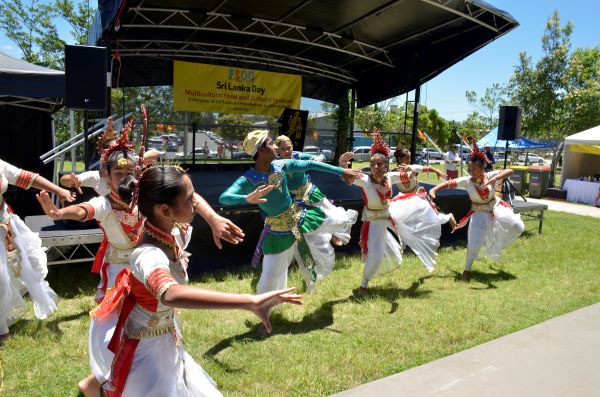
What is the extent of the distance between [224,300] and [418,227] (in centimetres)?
457

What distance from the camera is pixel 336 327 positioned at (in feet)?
13.8

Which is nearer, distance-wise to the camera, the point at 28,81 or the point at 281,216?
the point at 281,216

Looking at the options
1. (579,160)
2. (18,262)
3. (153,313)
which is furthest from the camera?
(579,160)

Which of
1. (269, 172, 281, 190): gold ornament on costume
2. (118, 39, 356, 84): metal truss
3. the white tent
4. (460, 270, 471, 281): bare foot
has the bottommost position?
(460, 270, 471, 281): bare foot

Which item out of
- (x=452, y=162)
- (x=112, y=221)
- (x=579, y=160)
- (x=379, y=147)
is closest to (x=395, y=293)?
(x=379, y=147)

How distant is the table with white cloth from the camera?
599 inches

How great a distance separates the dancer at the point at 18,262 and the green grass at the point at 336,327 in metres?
0.24

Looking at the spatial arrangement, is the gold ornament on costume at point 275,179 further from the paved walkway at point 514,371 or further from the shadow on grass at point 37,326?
the shadow on grass at point 37,326

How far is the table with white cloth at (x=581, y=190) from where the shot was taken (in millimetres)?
15224

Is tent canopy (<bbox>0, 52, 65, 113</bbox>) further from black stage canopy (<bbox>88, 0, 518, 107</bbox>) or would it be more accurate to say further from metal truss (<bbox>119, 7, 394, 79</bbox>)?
metal truss (<bbox>119, 7, 394, 79</bbox>)

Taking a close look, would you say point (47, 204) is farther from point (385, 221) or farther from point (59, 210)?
point (385, 221)

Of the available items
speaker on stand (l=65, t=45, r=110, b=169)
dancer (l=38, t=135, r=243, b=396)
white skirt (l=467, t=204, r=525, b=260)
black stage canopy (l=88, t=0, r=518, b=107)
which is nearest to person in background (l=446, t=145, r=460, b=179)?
black stage canopy (l=88, t=0, r=518, b=107)

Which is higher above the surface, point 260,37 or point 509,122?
point 260,37

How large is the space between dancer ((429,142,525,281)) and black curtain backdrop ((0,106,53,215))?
785cm
